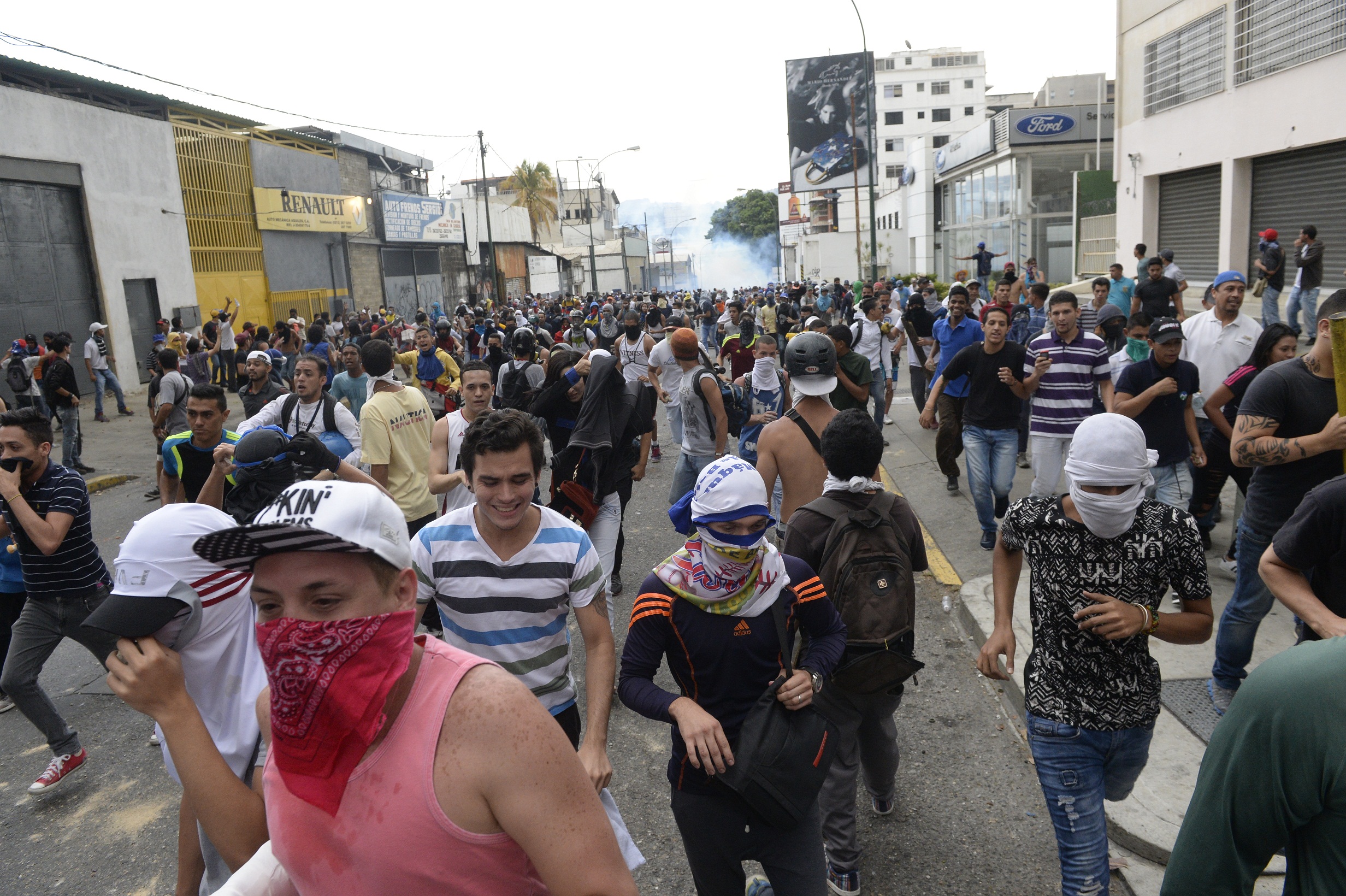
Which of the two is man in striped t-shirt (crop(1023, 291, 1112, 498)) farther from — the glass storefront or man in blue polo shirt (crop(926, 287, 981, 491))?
the glass storefront

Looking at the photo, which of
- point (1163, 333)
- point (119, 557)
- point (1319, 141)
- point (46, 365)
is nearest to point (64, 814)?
point (119, 557)

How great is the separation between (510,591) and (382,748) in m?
1.54

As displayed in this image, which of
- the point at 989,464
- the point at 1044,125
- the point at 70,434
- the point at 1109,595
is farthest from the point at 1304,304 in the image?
the point at 1044,125

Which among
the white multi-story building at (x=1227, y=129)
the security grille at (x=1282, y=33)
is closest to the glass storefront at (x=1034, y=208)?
the white multi-story building at (x=1227, y=129)

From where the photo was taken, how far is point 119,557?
7.73 ft

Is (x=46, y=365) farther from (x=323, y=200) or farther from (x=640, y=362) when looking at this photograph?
(x=323, y=200)

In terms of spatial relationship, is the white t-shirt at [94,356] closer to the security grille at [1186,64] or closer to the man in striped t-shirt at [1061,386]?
the man in striped t-shirt at [1061,386]

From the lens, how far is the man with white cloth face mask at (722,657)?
2.66 meters

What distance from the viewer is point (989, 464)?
7277 mm

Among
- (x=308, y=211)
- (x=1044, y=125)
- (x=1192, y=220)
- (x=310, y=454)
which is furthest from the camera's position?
(x=1044, y=125)

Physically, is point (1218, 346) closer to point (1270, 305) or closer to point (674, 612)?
point (674, 612)

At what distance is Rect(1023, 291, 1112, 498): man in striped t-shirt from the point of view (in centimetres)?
656

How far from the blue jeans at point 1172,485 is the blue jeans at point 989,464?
1.36 metres

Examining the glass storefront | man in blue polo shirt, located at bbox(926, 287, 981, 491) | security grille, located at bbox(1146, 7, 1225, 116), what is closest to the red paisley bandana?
man in blue polo shirt, located at bbox(926, 287, 981, 491)
